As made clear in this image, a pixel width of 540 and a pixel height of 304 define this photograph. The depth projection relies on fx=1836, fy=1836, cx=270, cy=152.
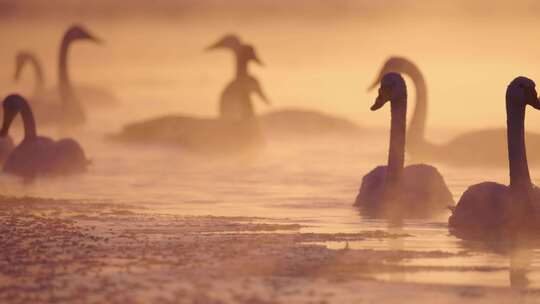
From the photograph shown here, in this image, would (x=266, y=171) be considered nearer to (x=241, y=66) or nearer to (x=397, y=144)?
(x=397, y=144)

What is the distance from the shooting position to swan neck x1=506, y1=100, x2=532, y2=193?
15484 mm

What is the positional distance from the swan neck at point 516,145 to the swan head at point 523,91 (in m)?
0.06

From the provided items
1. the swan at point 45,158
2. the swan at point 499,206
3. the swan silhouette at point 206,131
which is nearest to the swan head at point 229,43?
the swan silhouette at point 206,131

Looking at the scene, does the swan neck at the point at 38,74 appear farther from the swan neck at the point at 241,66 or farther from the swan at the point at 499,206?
the swan at the point at 499,206

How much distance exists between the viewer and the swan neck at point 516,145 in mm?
15484

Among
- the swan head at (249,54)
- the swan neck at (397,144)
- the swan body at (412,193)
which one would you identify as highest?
the swan head at (249,54)

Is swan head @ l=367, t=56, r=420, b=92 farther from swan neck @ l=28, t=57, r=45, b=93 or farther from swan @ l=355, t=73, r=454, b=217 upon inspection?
swan neck @ l=28, t=57, r=45, b=93

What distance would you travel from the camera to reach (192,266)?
1296 centimetres

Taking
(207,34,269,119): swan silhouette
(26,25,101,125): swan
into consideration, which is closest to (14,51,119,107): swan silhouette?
(26,25,101,125): swan

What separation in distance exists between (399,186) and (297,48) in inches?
1297

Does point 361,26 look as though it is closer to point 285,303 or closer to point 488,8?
point 488,8

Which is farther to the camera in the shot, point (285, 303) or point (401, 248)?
point (401, 248)

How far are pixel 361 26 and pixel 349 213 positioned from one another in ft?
134

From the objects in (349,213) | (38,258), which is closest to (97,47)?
(349,213)
